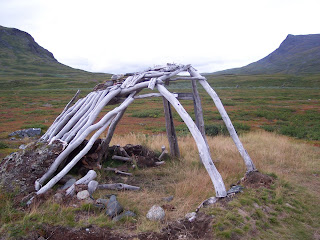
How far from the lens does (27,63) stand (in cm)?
9581

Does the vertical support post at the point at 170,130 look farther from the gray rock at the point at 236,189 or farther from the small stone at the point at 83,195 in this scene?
the small stone at the point at 83,195

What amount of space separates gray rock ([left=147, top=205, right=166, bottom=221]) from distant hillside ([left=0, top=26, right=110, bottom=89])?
69.0m

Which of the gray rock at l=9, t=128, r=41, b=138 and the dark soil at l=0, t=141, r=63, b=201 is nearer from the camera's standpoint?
the dark soil at l=0, t=141, r=63, b=201

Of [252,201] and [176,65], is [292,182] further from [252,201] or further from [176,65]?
[176,65]

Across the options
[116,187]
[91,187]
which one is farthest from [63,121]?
[116,187]

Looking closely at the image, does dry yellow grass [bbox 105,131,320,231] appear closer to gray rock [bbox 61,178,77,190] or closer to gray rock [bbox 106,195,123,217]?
gray rock [bbox 106,195,123,217]

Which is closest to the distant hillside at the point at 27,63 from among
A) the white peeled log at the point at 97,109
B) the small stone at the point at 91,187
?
the white peeled log at the point at 97,109

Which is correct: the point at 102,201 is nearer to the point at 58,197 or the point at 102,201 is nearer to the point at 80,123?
the point at 58,197

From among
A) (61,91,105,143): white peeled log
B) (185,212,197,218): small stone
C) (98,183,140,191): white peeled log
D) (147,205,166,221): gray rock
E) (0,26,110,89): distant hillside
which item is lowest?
(98,183,140,191): white peeled log

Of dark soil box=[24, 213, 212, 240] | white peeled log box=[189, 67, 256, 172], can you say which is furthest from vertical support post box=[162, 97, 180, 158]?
dark soil box=[24, 213, 212, 240]

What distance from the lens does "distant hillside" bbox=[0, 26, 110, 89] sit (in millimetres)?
78062

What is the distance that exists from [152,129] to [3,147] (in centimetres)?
841

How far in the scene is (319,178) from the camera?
21.8 feet

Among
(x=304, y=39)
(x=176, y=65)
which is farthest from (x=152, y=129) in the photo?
(x=304, y=39)
